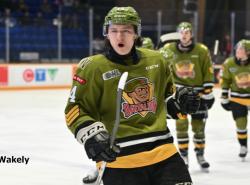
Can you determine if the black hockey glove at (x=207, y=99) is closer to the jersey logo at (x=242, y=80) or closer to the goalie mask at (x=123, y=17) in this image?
the jersey logo at (x=242, y=80)

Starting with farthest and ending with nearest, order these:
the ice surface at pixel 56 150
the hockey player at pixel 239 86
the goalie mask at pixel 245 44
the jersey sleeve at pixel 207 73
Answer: the hockey player at pixel 239 86 < the goalie mask at pixel 245 44 < the jersey sleeve at pixel 207 73 < the ice surface at pixel 56 150

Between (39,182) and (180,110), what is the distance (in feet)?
7.64

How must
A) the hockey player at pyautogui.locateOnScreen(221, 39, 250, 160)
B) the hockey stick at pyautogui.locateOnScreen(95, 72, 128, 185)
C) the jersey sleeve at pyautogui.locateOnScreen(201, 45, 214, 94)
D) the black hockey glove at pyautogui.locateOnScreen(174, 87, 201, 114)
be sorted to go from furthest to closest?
the hockey player at pyautogui.locateOnScreen(221, 39, 250, 160) → the jersey sleeve at pyautogui.locateOnScreen(201, 45, 214, 94) → the black hockey glove at pyautogui.locateOnScreen(174, 87, 201, 114) → the hockey stick at pyautogui.locateOnScreen(95, 72, 128, 185)

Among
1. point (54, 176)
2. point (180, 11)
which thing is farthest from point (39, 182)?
point (180, 11)

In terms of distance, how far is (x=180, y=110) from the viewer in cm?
275

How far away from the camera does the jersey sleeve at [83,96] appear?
8.22ft

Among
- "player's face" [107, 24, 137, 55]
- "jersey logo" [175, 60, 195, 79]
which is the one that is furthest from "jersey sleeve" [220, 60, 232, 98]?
"player's face" [107, 24, 137, 55]

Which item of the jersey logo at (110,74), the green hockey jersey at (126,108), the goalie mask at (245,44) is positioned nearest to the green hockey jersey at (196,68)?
the goalie mask at (245,44)

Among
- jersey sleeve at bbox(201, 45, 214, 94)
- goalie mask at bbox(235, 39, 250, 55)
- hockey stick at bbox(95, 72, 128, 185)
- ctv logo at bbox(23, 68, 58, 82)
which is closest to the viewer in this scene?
hockey stick at bbox(95, 72, 128, 185)

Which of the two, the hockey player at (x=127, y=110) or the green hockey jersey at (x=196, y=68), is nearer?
the hockey player at (x=127, y=110)

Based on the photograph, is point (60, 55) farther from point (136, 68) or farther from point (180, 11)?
point (136, 68)

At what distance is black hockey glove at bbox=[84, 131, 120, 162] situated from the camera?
2287mm

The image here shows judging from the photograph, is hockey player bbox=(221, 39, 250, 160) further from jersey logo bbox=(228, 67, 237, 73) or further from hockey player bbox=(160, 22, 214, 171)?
hockey player bbox=(160, 22, 214, 171)

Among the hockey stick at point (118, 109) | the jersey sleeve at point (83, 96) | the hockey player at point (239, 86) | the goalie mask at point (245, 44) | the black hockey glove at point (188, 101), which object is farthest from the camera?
the hockey player at point (239, 86)
